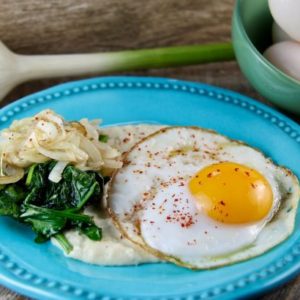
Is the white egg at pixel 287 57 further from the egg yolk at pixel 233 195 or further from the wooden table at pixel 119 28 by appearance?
the egg yolk at pixel 233 195

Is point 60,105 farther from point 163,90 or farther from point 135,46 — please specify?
point 135,46

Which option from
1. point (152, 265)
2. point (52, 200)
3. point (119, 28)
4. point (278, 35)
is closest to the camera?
point (152, 265)

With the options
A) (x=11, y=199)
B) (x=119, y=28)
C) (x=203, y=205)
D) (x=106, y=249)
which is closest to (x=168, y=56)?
(x=119, y=28)

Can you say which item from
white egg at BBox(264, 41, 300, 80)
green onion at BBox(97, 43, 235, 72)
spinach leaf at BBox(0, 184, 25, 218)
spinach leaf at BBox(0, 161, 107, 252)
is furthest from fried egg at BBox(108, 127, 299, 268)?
green onion at BBox(97, 43, 235, 72)

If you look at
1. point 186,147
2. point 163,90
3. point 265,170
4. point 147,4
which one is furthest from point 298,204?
point 147,4

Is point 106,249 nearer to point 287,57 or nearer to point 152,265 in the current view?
point 152,265

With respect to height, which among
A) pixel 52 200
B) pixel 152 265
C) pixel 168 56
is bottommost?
pixel 168 56

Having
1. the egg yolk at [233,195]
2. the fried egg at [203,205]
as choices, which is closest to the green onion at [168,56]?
the fried egg at [203,205]

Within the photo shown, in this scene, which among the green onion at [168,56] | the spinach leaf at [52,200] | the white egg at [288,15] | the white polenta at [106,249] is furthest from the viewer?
the green onion at [168,56]
